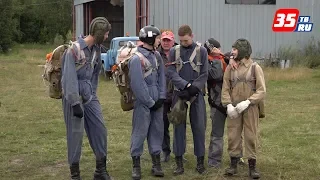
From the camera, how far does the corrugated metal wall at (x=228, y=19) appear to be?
24797 millimetres

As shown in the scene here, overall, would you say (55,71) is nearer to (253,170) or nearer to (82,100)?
(82,100)

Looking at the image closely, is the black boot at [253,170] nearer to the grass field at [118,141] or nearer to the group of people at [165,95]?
the group of people at [165,95]

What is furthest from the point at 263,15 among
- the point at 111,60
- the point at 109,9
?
the point at 109,9

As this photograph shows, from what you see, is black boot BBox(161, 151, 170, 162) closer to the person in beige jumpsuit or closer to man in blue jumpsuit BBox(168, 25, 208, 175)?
man in blue jumpsuit BBox(168, 25, 208, 175)

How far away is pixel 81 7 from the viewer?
35875 mm

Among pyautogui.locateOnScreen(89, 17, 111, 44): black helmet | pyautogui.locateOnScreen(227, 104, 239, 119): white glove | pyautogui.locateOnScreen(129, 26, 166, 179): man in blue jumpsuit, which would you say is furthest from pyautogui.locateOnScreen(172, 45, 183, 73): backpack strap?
pyautogui.locateOnScreen(89, 17, 111, 44): black helmet

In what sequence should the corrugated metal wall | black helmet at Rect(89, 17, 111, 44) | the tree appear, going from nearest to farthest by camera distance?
black helmet at Rect(89, 17, 111, 44) < the corrugated metal wall < the tree

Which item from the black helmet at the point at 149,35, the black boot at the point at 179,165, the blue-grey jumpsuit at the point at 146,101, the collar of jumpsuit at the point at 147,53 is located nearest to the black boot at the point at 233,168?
the black boot at the point at 179,165

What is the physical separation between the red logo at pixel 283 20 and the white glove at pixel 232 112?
19.0 m

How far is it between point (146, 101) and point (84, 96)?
0.71 metres

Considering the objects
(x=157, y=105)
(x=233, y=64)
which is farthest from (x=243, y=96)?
(x=157, y=105)

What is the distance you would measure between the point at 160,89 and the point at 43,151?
2511 mm

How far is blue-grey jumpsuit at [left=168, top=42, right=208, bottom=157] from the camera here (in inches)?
268

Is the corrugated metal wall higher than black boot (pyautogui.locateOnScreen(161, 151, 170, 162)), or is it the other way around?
the corrugated metal wall
